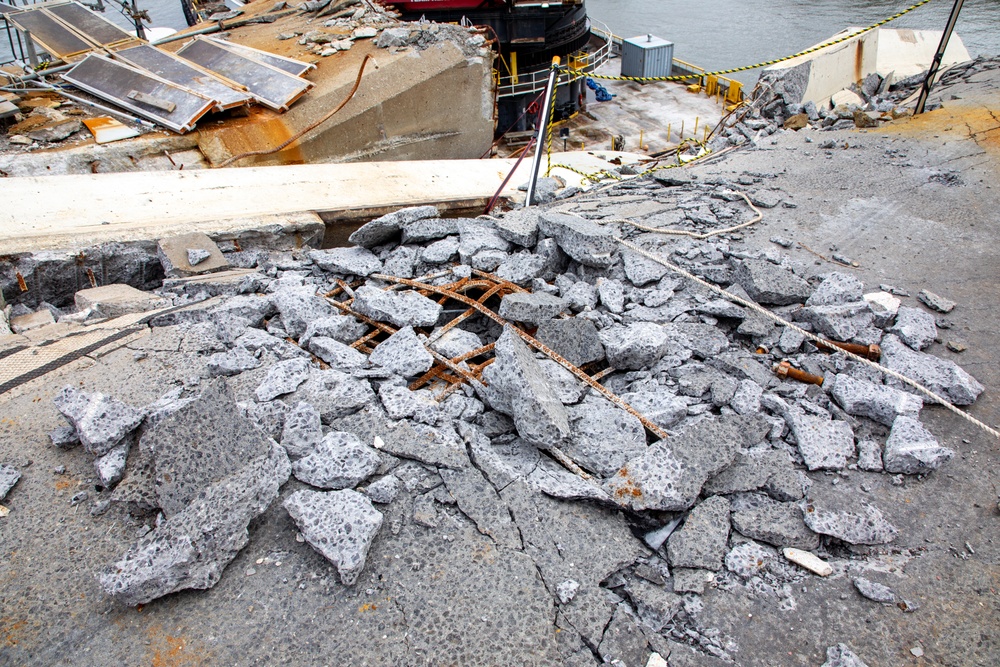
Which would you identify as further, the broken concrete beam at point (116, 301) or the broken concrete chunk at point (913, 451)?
the broken concrete beam at point (116, 301)

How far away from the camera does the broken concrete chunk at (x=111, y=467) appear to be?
2230mm

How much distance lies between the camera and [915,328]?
3223 mm

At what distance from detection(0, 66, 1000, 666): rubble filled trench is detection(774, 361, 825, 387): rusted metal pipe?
0.15ft

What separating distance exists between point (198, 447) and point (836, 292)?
340 cm

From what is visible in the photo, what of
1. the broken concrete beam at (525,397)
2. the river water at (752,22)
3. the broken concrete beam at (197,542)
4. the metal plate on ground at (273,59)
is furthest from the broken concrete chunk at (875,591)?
the river water at (752,22)

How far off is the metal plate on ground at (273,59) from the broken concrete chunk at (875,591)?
27.2 feet

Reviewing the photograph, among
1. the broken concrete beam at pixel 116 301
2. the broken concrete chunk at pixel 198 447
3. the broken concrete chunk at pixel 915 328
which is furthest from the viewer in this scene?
the broken concrete beam at pixel 116 301

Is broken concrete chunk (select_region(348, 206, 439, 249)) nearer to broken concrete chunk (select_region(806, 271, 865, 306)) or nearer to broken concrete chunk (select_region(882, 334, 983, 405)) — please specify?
broken concrete chunk (select_region(806, 271, 865, 306))

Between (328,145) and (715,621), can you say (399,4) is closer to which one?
(328,145)

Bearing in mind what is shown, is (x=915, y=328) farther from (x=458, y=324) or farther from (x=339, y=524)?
(x=339, y=524)

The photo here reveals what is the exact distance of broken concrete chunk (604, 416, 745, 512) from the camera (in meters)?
2.28

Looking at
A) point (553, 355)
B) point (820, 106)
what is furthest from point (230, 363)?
point (820, 106)

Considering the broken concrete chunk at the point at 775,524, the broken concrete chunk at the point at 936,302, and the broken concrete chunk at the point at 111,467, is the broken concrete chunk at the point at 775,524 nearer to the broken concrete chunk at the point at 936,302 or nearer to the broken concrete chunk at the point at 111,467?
the broken concrete chunk at the point at 936,302

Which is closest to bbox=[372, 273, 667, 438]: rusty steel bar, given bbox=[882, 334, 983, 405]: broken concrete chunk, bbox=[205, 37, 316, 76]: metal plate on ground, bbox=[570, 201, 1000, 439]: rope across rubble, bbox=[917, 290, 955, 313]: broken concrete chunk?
bbox=[570, 201, 1000, 439]: rope across rubble
